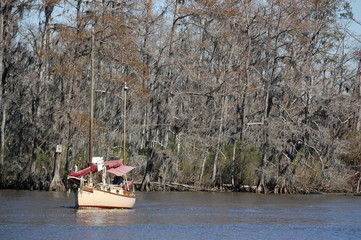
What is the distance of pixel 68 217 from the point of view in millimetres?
32156

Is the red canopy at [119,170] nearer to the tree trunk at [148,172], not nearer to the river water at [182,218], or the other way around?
the river water at [182,218]

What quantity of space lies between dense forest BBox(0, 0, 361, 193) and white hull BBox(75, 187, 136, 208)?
29.5ft

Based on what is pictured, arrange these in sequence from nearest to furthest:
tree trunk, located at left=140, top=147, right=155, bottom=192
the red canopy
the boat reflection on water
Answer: the boat reflection on water → the red canopy → tree trunk, located at left=140, top=147, right=155, bottom=192

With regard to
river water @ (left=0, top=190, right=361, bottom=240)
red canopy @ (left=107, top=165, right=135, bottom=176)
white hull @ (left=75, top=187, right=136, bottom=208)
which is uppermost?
red canopy @ (left=107, top=165, right=135, bottom=176)

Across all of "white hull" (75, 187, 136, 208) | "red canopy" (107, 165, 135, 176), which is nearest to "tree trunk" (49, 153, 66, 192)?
"red canopy" (107, 165, 135, 176)

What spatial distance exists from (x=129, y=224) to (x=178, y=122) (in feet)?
61.3

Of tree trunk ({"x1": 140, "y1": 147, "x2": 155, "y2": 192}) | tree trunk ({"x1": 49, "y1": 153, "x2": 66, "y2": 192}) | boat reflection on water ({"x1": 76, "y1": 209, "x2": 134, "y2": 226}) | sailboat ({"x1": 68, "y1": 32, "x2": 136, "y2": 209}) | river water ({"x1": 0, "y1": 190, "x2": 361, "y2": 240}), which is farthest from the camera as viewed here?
tree trunk ({"x1": 140, "y1": 147, "x2": 155, "y2": 192})

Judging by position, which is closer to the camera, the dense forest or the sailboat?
the sailboat

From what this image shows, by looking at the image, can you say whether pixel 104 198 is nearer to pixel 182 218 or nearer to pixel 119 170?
pixel 119 170

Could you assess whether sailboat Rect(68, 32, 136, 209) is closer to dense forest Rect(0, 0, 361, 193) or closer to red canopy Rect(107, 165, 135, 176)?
red canopy Rect(107, 165, 135, 176)

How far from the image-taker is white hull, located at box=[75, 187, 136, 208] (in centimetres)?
3472

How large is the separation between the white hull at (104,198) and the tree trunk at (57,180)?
8.69m

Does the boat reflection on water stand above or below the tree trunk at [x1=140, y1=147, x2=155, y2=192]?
below

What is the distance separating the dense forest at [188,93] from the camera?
44938 millimetres
